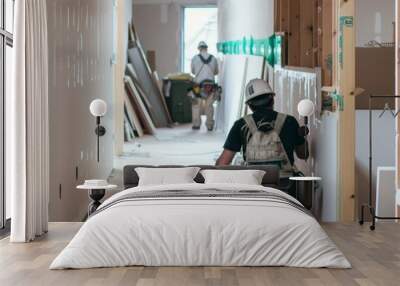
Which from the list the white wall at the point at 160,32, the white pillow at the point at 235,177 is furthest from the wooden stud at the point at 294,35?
the white wall at the point at 160,32

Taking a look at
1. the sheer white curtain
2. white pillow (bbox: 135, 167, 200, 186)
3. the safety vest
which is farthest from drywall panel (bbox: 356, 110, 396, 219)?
the sheer white curtain

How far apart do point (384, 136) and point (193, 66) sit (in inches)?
240

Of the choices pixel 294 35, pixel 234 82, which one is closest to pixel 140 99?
pixel 234 82

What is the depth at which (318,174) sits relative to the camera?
725cm

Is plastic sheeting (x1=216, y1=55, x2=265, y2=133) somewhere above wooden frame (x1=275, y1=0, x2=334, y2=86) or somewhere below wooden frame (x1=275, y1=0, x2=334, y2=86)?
below

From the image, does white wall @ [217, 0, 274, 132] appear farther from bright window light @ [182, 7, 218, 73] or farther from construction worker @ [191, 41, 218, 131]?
bright window light @ [182, 7, 218, 73]

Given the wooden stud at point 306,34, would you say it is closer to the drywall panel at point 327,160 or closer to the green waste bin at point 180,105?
the drywall panel at point 327,160

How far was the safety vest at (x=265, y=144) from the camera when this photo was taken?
621 cm

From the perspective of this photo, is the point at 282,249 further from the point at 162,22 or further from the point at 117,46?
the point at 162,22

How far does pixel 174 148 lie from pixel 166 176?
454cm

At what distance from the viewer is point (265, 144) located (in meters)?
6.22

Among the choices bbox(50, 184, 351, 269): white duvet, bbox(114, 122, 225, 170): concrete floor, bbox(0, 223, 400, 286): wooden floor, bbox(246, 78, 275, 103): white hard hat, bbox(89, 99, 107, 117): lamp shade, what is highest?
bbox(246, 78, 275, 103): white hard hat

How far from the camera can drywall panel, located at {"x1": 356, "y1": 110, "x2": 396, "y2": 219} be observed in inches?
275

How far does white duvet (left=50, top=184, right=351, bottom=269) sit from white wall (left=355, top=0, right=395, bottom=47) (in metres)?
4.62
